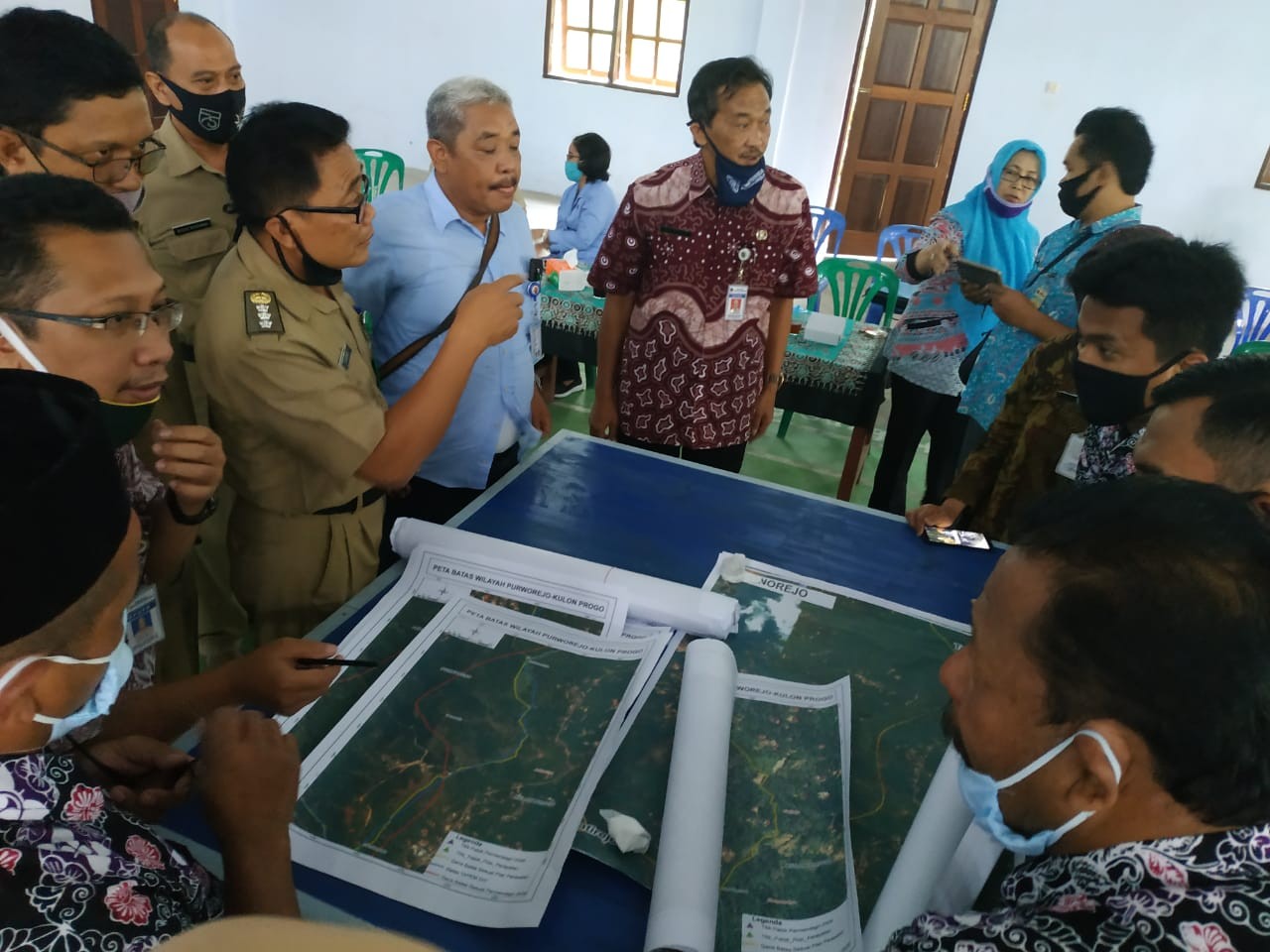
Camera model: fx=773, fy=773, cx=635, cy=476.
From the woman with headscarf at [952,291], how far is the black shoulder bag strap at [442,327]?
1.59 meters

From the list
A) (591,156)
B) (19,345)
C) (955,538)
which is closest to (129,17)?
(591,156)

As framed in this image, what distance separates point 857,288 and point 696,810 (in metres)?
3.64

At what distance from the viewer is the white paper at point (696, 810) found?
2.37 feet

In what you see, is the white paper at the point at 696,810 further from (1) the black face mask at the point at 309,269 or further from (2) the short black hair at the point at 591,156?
→ (2) the short black hair at the point at 591,156

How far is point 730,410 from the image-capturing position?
2.20 m

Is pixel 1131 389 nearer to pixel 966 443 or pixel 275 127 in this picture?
pixel 966 443

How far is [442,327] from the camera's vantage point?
1.71 meters

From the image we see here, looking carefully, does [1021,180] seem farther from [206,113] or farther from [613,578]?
[206,113]

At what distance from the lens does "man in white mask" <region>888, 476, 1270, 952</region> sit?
0.55 meters

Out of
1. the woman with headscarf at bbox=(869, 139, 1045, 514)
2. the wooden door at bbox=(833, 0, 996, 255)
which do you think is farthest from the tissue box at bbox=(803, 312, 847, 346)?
the wooden door at bbox=(833, 0, 996, 255)

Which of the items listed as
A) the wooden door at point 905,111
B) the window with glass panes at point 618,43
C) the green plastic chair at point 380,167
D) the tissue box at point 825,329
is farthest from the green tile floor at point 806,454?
the window with glass panes at point 618,43

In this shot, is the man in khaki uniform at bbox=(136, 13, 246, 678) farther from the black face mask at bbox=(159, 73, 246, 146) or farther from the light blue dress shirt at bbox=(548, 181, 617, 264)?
the light blue dress shirt at bbox=(548, 181, 617, 264)

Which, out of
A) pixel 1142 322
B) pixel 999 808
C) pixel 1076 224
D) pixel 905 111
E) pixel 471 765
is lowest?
pixel 471 765

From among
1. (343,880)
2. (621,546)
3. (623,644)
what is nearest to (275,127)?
(621,546)
